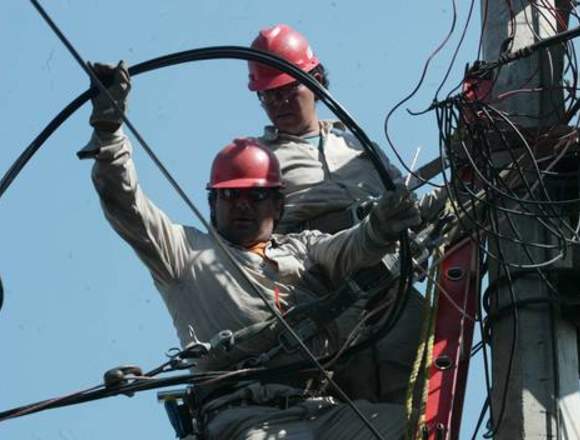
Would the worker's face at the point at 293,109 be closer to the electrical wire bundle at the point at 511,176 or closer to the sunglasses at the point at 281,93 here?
the sunglasses at the point at 281,93

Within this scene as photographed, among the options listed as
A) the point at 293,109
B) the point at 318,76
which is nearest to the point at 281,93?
the point at 293,109

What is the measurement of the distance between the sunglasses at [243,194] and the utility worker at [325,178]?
19.5 inches

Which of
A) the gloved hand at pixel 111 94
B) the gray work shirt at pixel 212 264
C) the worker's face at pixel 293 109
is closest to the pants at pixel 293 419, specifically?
the gray work shirt at pixel 212 264

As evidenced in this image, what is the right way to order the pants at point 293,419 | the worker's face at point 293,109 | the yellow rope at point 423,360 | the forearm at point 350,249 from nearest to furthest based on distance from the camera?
1. the yellow rope at point 423,360
2. the pants at point 293,419
3. the forearm at point 350,249
4. the worker's face at point 293,109

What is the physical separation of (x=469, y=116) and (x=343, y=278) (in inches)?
45.9

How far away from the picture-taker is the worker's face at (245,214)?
42.7 ft

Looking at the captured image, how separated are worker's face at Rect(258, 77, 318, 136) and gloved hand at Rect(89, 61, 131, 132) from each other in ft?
7.13

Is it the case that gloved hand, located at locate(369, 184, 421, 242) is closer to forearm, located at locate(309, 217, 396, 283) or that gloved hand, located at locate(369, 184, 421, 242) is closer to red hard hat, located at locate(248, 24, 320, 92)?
forearm, located at locate(309, 217, 396, 283)

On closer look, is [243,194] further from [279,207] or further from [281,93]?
[281,93]

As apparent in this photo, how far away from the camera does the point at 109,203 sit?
40.8ft

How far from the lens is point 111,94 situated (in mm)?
11727

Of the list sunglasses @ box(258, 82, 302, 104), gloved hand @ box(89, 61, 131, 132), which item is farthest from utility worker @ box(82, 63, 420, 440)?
sunglasses @ box(258, 82, 302, 104)

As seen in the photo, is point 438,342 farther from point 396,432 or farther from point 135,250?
point 135,250

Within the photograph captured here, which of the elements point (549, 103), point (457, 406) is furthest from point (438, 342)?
point (549, 103)
